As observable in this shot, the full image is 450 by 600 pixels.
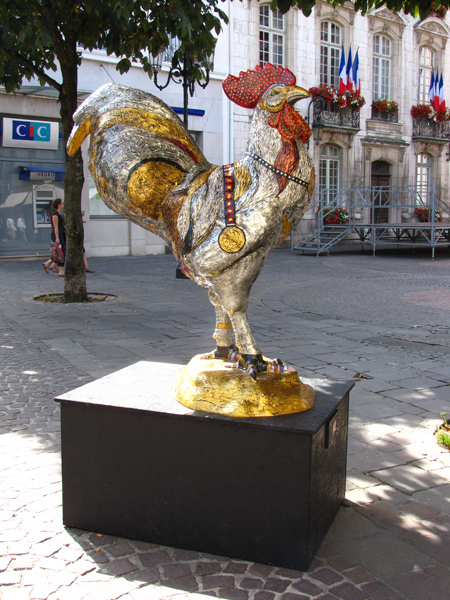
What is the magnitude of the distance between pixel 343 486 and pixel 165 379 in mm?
1143

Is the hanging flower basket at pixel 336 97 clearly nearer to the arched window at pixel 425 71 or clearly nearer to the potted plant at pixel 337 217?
the potted plant at pixel 337 217

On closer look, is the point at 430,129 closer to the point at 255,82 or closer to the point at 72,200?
the point at 72,200

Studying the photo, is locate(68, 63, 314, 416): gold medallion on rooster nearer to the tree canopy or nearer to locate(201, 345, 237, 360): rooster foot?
locate(201, 345, 237, 360): rooster foot

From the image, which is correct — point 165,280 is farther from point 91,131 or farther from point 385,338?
point 91,131

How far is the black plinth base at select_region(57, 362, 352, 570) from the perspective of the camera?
2.43m

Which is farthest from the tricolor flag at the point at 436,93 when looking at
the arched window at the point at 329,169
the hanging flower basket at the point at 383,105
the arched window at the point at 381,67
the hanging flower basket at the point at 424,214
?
the arched window at the point at 329,169

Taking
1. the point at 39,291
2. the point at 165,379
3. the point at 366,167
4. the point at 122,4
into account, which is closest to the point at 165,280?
the point at 39,291

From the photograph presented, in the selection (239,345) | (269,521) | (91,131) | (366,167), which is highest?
(366,167)

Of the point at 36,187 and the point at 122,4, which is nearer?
the point at 122,4

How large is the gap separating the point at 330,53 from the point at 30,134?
507 inches

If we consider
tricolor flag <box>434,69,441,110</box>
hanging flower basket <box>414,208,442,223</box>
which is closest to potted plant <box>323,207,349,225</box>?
hanging flower basket <box>414,208,442,223</box>

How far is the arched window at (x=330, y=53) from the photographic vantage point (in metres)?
A: 22.2

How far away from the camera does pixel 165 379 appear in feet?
10.2

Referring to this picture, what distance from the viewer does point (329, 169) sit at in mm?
23031
